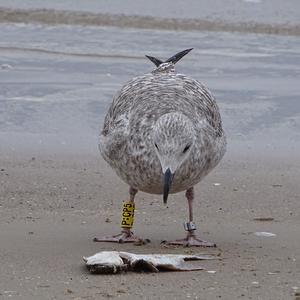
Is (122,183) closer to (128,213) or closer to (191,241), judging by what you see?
(128,213)

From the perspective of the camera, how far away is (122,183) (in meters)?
9.18

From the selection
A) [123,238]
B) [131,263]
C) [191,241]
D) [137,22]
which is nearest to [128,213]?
[123,238]

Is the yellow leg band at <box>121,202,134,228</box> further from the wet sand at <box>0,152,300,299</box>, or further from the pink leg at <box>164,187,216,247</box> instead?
the pink leg at <box>164,187,216,247</box>

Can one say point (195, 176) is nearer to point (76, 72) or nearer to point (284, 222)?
point (284, 222)

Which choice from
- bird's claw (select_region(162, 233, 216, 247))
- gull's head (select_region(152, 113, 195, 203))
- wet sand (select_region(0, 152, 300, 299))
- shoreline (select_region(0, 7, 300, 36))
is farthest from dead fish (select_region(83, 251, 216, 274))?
shoreline (select_region(0, 7, 300, 36))

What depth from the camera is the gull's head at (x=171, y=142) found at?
6645 millimetres

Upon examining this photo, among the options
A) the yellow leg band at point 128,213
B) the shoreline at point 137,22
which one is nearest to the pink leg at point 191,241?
the yellow leg band at point 128,213

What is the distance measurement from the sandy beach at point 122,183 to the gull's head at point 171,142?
637 millimetres

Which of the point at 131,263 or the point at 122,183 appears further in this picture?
the point at 122,183

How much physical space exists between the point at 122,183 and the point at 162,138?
2.52 metres

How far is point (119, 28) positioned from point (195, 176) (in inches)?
607

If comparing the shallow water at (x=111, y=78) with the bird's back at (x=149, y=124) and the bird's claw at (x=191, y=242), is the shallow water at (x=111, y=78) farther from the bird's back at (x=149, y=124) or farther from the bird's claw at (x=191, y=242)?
the bird's claw at (x=191, y=242)

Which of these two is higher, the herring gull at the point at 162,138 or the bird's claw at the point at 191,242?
the herring gull at the point at 162,138

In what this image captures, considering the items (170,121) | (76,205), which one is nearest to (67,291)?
(170,121)
